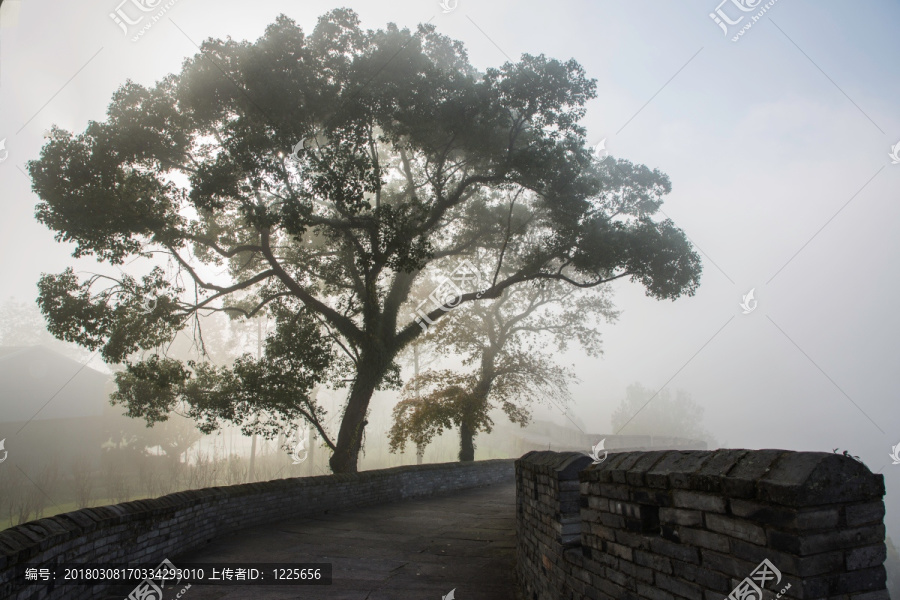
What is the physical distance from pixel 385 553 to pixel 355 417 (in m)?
7.04

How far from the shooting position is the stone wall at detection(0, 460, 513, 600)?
12.1 feet

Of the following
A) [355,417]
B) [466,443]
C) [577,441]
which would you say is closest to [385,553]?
[355,417]

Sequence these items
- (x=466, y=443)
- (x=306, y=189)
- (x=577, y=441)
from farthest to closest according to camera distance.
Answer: (x=577, y=441) → (x=466, y=443) → (x=306, y=189)

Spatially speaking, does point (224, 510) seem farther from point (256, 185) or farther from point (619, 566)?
point (619, 566)

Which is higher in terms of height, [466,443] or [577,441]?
[577,441]

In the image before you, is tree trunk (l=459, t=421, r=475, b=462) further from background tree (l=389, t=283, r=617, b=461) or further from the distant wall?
the distant wall

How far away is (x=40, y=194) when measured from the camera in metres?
11.1

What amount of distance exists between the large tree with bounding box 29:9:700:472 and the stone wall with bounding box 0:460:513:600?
6.51 ft

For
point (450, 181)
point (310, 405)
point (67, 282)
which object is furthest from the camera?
point (450, 181)

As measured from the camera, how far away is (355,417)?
13.9 meters

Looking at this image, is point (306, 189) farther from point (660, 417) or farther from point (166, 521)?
point (660, 417)

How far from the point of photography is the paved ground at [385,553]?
520 cm

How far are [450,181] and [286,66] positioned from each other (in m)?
5.57

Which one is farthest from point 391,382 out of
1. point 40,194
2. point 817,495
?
point 817,495
